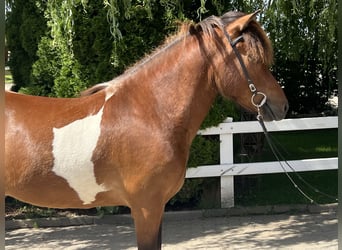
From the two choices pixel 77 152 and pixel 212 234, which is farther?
pixel 212 234

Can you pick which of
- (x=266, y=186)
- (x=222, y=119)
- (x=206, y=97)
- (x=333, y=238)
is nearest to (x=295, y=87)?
(x=266, y=186)

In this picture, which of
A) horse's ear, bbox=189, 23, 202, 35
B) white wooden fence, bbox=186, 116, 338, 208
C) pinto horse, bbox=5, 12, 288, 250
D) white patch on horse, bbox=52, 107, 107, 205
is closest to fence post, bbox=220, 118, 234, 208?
white wooden fence, bbox=186, 116, 338, 208

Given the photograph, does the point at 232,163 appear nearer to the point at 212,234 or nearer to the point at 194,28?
the point at 212,234

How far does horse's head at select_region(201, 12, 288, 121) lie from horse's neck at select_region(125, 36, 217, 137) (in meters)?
0.09

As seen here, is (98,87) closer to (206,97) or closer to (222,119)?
(206,97)

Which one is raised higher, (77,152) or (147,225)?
(77,152)

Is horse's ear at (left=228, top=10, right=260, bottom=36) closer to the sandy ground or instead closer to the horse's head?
the horse's head

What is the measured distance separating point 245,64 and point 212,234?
2700 mm

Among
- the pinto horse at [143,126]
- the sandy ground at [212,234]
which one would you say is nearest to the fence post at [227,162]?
the sandy ground at [212,234]

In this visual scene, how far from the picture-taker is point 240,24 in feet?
8.27

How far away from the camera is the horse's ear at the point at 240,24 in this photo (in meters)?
2.50

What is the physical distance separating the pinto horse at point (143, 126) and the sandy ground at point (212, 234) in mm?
2001

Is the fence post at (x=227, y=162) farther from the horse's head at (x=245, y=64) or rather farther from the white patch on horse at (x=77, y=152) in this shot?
the white patch on horse at (x=77, y=152)

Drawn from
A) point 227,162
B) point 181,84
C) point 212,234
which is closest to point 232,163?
point 227,162
